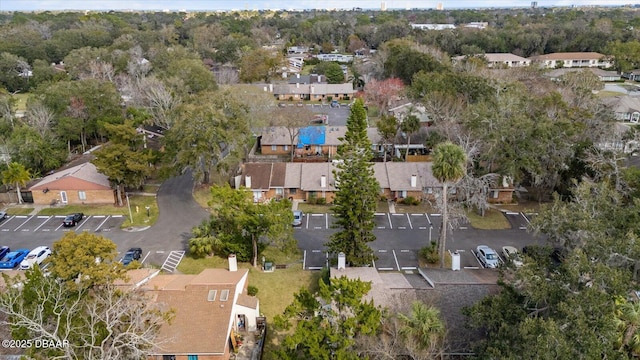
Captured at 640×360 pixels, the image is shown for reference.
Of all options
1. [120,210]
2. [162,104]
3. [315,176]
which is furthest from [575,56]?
[120,210]

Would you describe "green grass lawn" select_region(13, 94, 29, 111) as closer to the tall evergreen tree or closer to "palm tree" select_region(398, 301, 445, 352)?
the tall evergreen tree

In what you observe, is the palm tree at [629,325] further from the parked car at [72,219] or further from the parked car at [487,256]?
the parked car at [72,219]

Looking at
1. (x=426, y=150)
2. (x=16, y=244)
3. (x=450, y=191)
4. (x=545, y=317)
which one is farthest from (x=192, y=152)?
(x=545, y=317)

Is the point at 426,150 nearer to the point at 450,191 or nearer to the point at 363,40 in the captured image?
the point at 450,191

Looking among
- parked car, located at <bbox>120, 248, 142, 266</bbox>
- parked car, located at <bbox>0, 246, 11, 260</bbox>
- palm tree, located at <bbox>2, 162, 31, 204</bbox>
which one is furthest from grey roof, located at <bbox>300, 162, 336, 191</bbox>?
palm tree, located at <bbox>2, 162, 31, 204</bbox>

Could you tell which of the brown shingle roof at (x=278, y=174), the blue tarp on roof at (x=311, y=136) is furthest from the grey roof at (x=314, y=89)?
the brown shingle roof at (x=278, y=174)

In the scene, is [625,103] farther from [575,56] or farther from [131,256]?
[131,256]
